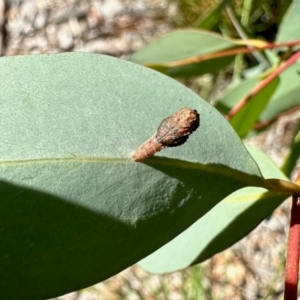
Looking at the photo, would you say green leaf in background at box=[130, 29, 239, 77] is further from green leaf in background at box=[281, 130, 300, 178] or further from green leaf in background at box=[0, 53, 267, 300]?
green leaf in background at box=[0, 53, 267, 300]

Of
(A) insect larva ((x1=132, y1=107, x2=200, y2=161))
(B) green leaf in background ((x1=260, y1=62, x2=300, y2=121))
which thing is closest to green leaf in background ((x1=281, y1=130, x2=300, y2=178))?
(B) green leaf in background ((x1=260, y1=62, x2=300, y2=121))

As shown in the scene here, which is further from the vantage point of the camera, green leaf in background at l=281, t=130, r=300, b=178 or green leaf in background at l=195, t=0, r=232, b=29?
green leaf in background at l=195, t=0, r=232, b=29

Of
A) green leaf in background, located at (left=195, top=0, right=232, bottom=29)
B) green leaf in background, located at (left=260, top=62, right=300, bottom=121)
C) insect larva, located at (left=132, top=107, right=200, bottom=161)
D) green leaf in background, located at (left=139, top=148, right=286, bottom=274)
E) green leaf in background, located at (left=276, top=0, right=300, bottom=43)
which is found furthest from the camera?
green leaf in background, located at (left=195, top=0, right=232, bottom=29)

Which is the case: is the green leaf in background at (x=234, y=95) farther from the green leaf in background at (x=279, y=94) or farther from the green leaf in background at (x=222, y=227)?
the green leaf in background at (x=222, y=227)

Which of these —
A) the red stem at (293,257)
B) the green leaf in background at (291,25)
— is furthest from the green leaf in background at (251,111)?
the red stem at (293,257)

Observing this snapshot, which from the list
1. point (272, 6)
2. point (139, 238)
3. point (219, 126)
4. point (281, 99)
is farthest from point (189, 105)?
point (272, 6)

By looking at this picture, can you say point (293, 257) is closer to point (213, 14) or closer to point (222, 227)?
point (222, 227)

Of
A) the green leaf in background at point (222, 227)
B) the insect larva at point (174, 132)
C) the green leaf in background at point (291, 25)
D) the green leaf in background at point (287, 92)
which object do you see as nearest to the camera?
the insect larva at point (174, 132)
